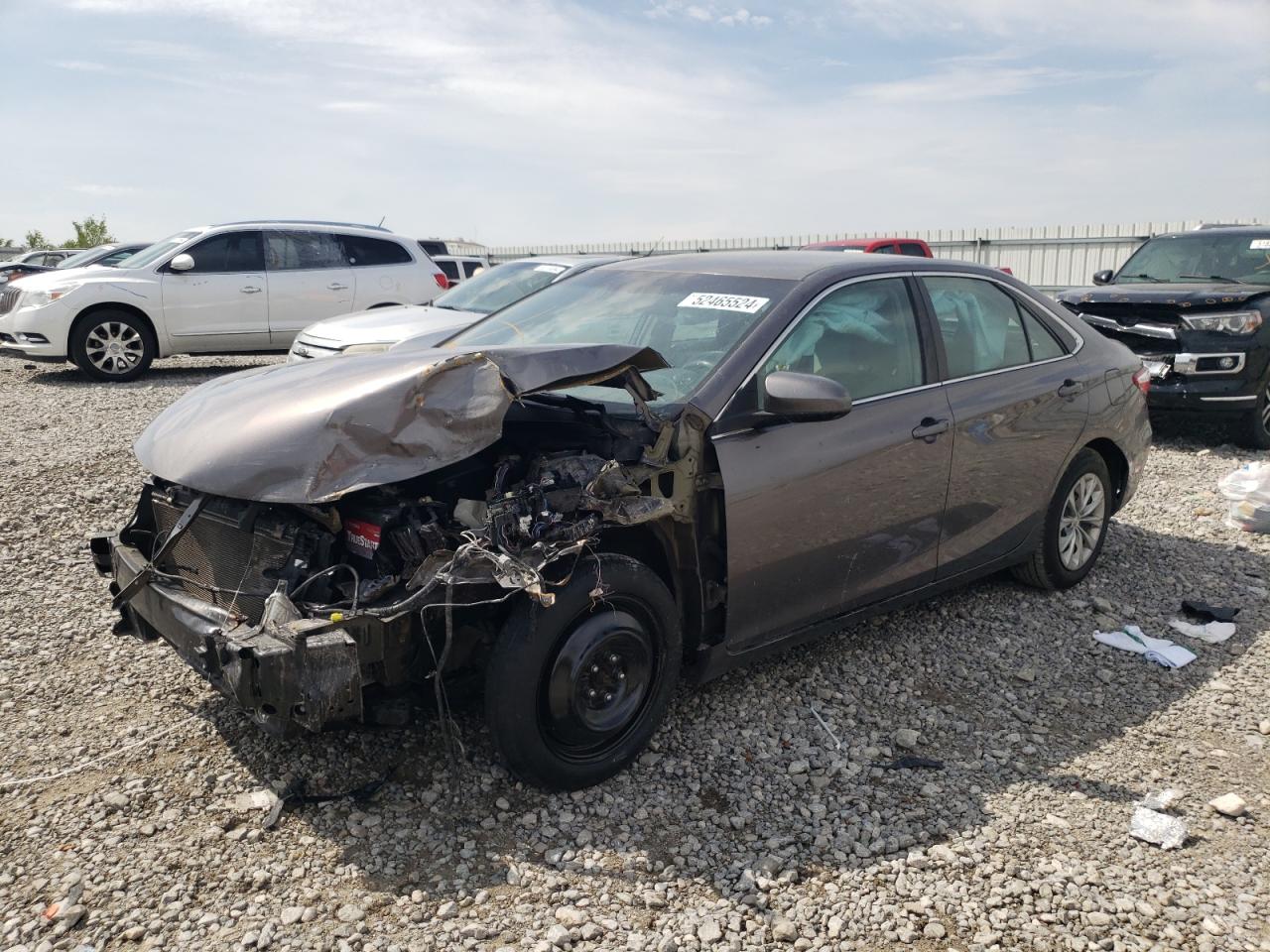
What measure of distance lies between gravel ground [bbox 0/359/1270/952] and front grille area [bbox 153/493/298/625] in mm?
668

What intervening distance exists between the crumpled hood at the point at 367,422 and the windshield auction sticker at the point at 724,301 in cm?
58

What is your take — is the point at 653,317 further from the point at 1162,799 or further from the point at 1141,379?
the point at 1141,379

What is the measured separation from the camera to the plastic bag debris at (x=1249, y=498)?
6.68m

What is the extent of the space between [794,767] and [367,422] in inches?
77.9

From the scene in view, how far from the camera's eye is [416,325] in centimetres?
932

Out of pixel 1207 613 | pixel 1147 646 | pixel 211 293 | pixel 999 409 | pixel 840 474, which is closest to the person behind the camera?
pixel 840 474

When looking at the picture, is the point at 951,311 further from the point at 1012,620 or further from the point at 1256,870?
the point at 1256,870

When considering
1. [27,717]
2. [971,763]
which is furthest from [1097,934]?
[27,717]

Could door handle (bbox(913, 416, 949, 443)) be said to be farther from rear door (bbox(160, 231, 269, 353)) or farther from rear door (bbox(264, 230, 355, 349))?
rear door (bbox(160, 231, 269, 353))

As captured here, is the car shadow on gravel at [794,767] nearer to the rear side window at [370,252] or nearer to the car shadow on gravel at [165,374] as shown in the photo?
the car shadow on gravel at [165,374]

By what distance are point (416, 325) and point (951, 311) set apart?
5759 mm

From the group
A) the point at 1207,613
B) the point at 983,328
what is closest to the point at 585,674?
the point at 983,328

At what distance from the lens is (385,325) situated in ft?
31.1

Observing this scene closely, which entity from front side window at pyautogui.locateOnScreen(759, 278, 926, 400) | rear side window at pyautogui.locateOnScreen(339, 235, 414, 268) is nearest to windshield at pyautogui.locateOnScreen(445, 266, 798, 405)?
front side window at pyautogui.locateOnScreen(759, 278, 926, 400)
